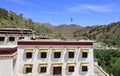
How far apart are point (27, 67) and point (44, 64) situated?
8.00 feet

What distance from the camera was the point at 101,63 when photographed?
81.0 meters

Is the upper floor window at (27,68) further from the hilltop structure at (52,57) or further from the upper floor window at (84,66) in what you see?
the upper floor window at (84,66)

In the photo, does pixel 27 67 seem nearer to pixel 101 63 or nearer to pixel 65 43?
pixel 65 43

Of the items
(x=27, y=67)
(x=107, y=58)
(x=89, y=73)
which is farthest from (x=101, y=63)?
(x=27, y=67)

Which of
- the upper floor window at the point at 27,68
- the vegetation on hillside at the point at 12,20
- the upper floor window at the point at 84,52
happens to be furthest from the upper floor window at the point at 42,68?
the vegetation on hillside at the point at 12,20

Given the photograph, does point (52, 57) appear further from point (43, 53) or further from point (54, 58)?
point (43, 53)

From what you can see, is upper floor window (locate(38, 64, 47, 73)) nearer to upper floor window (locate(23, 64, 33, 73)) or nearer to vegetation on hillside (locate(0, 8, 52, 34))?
upper floor window (locate(23, 64, 33, 73))

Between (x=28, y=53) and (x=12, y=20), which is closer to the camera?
(x=28, y=53)

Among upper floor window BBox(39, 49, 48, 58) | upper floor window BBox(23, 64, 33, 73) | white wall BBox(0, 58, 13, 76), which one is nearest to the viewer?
white wall BBox(0, 58, 13, 76)

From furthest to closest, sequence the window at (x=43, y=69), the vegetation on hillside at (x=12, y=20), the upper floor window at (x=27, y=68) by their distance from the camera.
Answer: the vegetation on hillside at (x=12, y=20), the window at (x=43, y=69), the upper floor window at (x=27, y=68)

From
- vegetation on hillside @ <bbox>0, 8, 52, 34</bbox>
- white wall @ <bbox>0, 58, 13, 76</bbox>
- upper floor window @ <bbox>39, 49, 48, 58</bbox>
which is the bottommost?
white wall @ <bbox>0, 58, 13, 76</bbox>

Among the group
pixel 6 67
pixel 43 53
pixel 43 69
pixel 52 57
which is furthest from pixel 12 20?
pixel 6 67

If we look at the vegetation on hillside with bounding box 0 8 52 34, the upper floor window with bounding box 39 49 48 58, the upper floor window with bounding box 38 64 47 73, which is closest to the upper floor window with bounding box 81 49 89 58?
the upper floor window with bounding box 39 49 48 58

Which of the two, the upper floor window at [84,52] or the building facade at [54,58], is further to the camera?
the upper floor window at [84,52]
